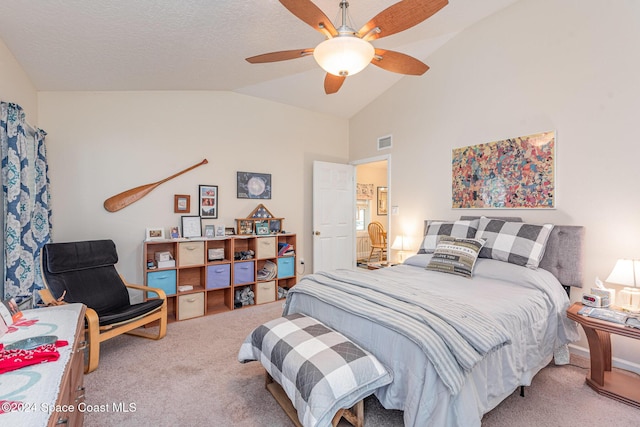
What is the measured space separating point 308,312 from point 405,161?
2626 millimetres

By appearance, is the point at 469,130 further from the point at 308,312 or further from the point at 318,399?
the point at 318,399

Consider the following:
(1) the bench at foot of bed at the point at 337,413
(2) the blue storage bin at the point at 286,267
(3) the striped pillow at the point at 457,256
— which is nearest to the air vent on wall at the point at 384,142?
(3) the striped pillow at the point at 457,256

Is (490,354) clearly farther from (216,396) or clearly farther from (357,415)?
(216,396)

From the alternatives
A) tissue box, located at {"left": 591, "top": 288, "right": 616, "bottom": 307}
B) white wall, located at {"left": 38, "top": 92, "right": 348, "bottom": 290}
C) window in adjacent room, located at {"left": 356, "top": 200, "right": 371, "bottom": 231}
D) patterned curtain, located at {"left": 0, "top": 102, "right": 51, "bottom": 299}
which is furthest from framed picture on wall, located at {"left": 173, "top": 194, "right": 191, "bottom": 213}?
A: window in adjacent room, located at {"left": 356, "top": 200, "right": 371, "bottom": 231}

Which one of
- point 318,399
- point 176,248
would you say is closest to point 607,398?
point 318,399

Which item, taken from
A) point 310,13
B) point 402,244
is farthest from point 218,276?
point 310,13

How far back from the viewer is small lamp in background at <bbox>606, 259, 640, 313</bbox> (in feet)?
6.70

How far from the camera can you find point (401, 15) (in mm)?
1688

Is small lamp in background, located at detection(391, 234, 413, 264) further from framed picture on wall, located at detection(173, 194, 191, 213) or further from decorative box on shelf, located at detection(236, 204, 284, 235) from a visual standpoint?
framed picture on wall, located at detection(173, 194, 191, 213)

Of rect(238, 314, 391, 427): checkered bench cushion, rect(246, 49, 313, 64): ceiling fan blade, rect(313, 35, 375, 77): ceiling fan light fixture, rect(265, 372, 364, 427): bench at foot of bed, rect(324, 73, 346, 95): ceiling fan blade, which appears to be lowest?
rect(265, 372, 364, 427): bench at foot of bed

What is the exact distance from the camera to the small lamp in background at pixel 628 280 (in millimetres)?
2043

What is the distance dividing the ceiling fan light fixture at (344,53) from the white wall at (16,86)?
2.28m

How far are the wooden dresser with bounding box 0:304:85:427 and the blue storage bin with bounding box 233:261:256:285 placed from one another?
6.97ft

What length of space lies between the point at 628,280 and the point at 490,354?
4.26 feet
